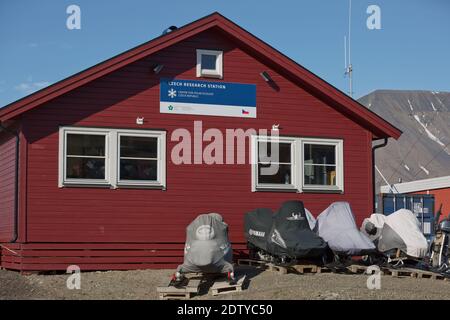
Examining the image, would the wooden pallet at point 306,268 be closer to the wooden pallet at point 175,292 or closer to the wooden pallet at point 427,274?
the wooden pallet at point 427,274

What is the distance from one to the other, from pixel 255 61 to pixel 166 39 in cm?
236

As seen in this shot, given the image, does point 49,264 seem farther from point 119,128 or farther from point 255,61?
point 255,61

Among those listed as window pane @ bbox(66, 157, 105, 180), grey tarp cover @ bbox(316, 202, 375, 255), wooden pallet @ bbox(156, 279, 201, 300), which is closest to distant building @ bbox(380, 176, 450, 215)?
grey tarp cover @ bbox(316, 202, 375, 255)

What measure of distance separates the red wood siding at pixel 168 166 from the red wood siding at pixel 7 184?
0.78 metres

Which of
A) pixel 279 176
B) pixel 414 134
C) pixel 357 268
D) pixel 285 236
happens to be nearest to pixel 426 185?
pixel 279 176

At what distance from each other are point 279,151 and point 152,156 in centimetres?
316

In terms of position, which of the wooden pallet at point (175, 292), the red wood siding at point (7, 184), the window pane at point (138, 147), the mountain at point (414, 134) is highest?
the mountain at point (414, 134)

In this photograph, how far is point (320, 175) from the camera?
62.6 feet

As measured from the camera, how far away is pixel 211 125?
18031 mm

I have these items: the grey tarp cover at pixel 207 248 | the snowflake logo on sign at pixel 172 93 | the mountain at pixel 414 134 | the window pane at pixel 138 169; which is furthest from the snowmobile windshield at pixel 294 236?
the mountain at pixel 414 134

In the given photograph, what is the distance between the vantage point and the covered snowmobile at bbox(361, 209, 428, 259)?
1656cm

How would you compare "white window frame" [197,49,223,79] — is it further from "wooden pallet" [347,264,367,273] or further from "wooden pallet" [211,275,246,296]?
"wooden pallet" [211,275,246,296]

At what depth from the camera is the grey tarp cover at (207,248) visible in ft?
46.8
